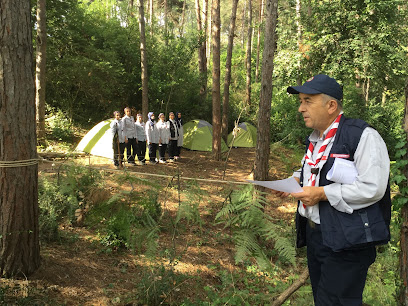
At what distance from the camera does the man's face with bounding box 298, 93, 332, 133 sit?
1977 mm

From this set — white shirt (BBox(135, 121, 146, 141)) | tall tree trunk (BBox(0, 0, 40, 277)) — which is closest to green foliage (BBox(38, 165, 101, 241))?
tall tree trunk (BBox(0, 0, 40, 277))

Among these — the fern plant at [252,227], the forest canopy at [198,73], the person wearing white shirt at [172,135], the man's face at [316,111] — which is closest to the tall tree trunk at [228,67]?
the forest canopy at [198,73]

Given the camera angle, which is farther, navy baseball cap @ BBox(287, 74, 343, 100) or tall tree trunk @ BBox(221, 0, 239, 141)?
tall tree trunk @ BBox(221, 0, 239, 141)

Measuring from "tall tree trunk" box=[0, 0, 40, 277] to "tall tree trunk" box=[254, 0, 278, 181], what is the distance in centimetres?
554

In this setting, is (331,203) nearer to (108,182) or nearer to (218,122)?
(108,182)

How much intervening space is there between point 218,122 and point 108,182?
263 inches

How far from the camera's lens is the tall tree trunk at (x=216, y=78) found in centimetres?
1211

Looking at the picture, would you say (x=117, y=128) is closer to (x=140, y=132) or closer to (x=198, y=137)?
(x=140, y=132)

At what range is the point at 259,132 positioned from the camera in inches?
322

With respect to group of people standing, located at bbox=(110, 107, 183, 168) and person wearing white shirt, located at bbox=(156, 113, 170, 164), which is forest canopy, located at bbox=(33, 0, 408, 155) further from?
group of people standing, located at bbox=(110, 107, 183, 168)

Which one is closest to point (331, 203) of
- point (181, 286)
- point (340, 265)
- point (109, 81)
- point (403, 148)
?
point (340, 265)

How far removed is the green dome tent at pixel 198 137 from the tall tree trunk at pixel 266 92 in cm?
688

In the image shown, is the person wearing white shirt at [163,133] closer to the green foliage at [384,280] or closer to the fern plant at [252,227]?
the green foliage at [384,280]

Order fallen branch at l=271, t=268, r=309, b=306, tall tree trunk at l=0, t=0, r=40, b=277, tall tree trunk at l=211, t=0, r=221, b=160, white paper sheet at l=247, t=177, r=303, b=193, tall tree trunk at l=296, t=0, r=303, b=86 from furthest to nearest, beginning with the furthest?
tall tree trunk at l=296, t=0, r=303, b=86 → tall tree trunk at l=211, t=0, r=221, b=160 → tall tree trunk at l=0, t=0, r=40, b=277 → fallen branch at l=271, t=268, r=309, b=306 → white paper sheet at l=247, t=177, r=303, b=193
